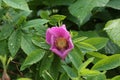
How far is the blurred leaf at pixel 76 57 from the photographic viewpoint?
111cm

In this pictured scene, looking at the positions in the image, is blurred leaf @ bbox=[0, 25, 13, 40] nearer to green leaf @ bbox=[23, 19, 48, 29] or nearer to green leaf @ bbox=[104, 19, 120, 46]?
green leaf @ bbox=[23, 19, 48, 29]

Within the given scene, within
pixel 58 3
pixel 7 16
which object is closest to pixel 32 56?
pixel 7 16

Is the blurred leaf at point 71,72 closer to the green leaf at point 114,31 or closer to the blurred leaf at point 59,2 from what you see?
the green leaf at point 114,31

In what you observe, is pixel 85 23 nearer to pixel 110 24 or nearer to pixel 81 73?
pixel 110 24

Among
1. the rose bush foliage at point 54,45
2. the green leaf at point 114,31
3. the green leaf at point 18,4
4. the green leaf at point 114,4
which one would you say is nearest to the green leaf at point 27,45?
the rose bush foliage at point 54,45

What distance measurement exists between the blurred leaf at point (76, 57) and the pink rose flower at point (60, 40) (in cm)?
2

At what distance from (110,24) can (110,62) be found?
0.19 meters

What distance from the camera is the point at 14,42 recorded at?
3.90ft

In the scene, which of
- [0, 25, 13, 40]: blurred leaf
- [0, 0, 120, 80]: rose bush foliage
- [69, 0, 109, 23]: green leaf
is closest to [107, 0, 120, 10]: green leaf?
[0, 0, 120, 80]: rose bush foliage

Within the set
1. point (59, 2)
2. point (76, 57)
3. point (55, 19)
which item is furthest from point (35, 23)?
point (59, 2)

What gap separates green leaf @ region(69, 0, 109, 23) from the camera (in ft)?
4.20

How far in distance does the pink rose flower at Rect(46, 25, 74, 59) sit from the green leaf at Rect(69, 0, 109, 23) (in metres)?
0.17

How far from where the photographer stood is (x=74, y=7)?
133 centimetres

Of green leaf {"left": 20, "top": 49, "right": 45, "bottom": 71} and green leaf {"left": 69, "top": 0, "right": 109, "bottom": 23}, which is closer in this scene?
green leaf {"left": 20, "top": 49, "right": 45, "bottom": 71}
